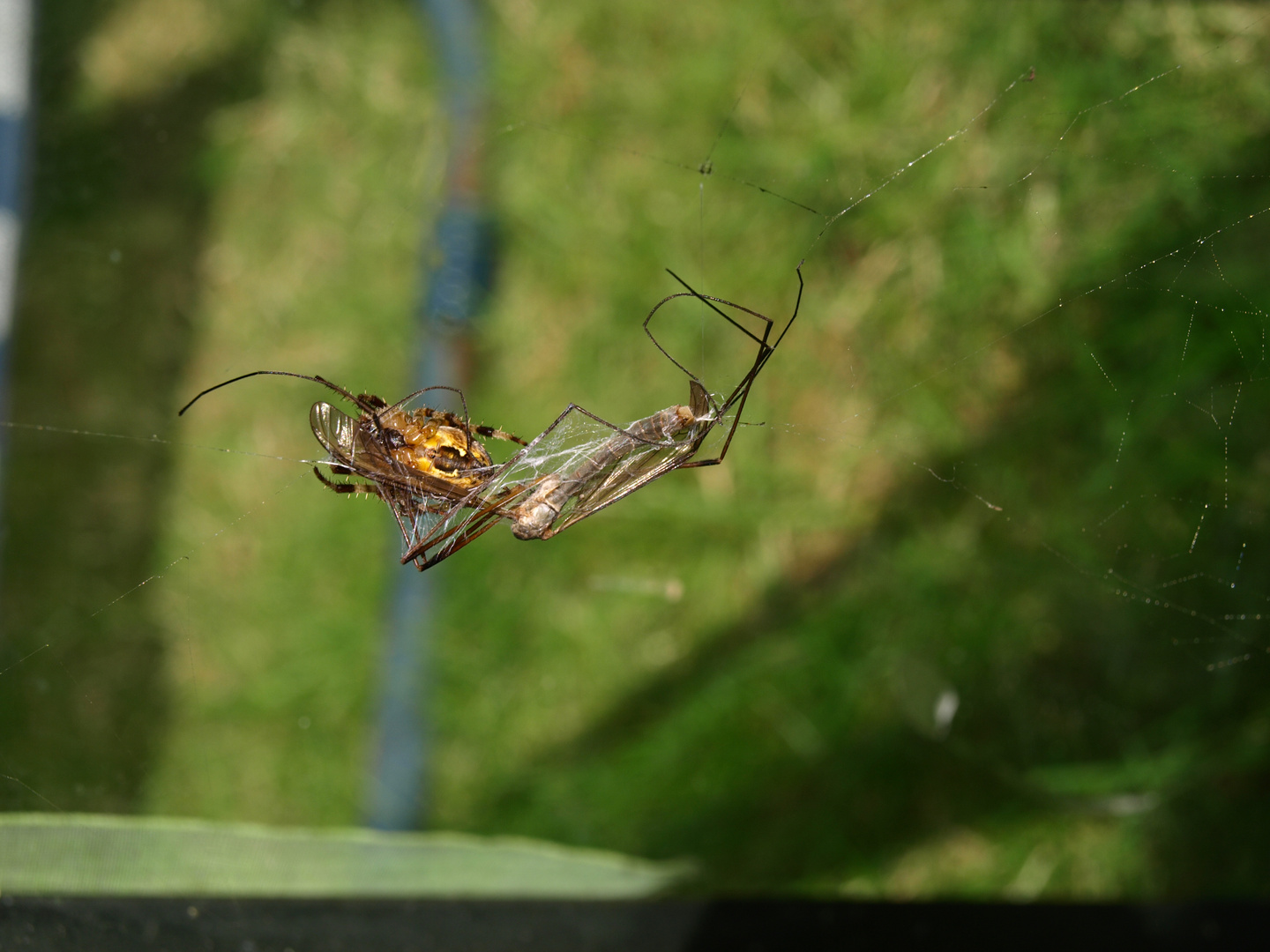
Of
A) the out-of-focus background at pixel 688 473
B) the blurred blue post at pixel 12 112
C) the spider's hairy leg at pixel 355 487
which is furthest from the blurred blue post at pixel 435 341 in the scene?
the spider's hairy leg at pixel 355 487

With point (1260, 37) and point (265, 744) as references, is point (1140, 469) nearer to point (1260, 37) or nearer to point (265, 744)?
point (1260, 37)

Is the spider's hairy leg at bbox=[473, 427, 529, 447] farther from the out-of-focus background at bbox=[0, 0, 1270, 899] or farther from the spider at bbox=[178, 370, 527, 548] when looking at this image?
the out-of-focus background at bbox=[0, 0, 1270, 899]

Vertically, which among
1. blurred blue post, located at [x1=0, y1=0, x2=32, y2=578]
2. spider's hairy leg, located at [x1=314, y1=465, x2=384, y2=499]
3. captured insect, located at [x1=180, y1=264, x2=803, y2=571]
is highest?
blurred blue post, located at [x1=0, y1=0, x2=32, y2=578]

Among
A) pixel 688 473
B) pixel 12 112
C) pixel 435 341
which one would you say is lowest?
pixel 688 473

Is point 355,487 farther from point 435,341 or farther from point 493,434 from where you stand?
point 435,341

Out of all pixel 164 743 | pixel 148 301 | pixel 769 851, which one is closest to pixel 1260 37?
pixel 769 851

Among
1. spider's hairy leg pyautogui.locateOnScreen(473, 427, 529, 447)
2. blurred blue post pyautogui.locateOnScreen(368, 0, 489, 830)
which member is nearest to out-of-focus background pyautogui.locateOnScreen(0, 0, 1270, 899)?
blurred blue post pyautogui.locateOnScreen(368, 0, 489, 830)

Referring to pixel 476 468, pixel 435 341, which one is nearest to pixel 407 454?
pixel 476 468
